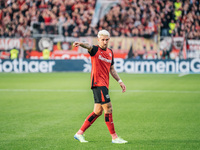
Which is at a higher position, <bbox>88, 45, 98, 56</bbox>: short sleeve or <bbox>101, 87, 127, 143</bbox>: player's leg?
<bbox>88, 45, 98, 56</bbox>: short sleeve

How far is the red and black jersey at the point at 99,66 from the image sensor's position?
667 centimetres

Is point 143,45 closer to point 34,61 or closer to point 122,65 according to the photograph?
point 122,65

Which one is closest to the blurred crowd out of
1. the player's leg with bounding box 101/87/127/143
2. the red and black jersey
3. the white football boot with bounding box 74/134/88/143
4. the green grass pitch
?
the green grass pitch

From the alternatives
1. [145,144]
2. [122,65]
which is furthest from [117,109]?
[122,65]

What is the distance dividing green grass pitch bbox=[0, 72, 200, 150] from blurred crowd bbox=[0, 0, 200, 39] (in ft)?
52.7

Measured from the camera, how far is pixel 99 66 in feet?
22.1

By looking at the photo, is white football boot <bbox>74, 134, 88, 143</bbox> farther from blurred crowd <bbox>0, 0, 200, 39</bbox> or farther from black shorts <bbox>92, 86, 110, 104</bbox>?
blurred crowd <bbox>0, 0, 200, 39</bbox>

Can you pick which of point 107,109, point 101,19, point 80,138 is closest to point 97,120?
point 80,138

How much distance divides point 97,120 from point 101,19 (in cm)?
2383

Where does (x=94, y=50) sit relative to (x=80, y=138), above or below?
above

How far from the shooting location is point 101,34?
6.48 metres

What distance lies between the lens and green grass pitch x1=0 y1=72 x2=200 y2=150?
6.69 metres

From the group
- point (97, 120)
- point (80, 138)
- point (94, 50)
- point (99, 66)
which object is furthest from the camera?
point (97, 120)

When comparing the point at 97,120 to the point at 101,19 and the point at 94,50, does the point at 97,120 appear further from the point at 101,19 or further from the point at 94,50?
the point at 101,19
